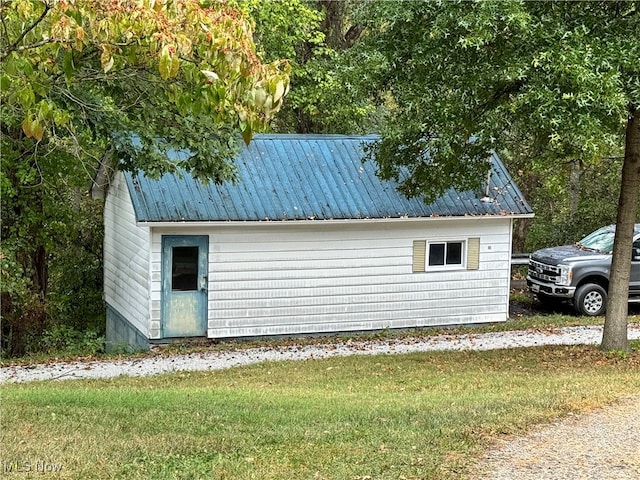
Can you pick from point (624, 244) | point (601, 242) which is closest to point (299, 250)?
point (624, 244)

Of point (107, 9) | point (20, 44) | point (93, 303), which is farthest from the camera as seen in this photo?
point (93, 303)

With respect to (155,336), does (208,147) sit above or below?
above

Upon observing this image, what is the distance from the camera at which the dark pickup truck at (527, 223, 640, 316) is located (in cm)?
1725

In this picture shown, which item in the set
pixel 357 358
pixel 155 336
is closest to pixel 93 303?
pixel 155 336

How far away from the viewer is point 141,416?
7.40 m

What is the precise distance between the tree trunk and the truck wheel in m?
5.83

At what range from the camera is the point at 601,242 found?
18156mm

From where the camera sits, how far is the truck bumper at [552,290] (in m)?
17.4

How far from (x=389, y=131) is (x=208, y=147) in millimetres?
2596

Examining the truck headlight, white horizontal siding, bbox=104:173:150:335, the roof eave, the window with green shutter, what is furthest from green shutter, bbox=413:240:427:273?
white horizontal siding, bbox=104:173:150:335

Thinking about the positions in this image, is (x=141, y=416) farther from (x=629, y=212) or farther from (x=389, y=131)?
(x=629, y=212)

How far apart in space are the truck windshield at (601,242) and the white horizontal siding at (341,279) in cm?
302

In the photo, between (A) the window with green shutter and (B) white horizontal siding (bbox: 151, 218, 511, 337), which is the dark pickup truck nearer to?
(B) white horizontal siding (bbox: 151, 218, 511, 337)

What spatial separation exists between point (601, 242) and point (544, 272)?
158 centimetres
